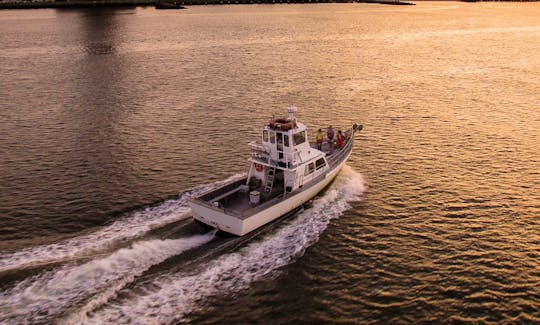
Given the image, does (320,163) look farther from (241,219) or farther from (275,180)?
(241,219)

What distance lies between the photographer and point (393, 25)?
164m

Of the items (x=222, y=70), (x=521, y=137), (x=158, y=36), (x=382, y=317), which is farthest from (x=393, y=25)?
(x=382, y=317)

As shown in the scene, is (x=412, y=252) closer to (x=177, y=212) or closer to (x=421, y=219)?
(x=421, y=219)

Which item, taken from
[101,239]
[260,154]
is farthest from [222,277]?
[260,154]

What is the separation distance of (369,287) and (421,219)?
9.28 meters

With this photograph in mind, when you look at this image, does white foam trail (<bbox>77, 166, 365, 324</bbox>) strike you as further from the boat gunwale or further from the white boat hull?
the boat gunwale

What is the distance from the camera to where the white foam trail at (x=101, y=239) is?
26766 millimetres

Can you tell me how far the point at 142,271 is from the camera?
2562cm

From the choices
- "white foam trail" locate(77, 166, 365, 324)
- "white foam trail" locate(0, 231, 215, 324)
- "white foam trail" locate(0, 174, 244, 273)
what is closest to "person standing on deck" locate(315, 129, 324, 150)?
"white foam trail" locate(77, 166, 365, 324)

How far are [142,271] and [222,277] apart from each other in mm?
4453

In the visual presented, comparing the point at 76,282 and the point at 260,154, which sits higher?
the point at 260,154

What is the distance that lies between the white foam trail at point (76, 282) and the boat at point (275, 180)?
404 centimetres

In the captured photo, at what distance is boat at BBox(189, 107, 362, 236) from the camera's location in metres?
31.0

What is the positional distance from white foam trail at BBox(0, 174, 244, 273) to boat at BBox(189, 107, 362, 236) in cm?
343
